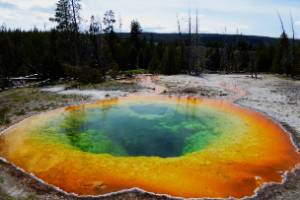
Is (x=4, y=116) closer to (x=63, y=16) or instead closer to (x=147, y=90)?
(x=147, y=90)

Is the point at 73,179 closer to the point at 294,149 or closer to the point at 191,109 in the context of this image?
the point at 294,149

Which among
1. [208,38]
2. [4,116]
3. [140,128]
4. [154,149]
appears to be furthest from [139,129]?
[208,38]

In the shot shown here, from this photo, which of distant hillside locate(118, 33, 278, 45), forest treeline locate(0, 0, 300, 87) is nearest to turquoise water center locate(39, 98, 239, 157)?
forest treeline locate(0, 0, 300, 87)

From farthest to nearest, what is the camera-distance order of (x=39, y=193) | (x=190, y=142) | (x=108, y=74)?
(x=108, y=74), (x=190, y=142), (x=39, y=193)

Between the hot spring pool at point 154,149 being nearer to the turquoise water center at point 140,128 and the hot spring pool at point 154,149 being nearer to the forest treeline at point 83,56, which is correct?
the turquoise water center at point 140,128

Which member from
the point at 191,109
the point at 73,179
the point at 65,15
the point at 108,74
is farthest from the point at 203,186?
the point at 65,15

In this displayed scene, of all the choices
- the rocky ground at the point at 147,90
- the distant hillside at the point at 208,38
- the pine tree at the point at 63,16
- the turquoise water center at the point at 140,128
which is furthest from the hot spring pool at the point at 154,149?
the distant hillside at the point at 208,38

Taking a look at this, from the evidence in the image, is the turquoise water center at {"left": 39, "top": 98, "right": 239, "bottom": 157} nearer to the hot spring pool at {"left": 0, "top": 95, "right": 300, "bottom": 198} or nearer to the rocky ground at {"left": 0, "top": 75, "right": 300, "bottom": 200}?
the hot spring pool at {"left": 0, "top": 95, "right": 300, "bottom": 198}
